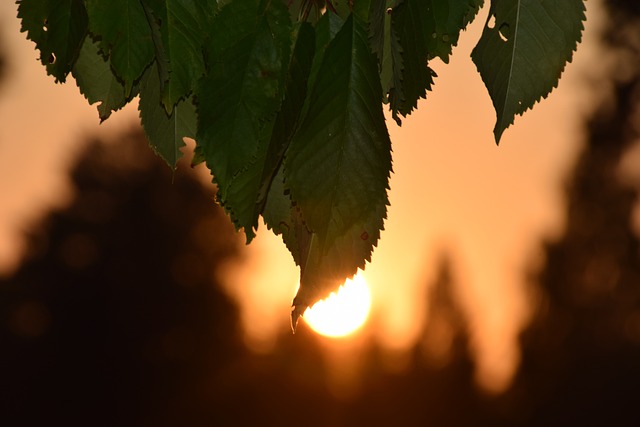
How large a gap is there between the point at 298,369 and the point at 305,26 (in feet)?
151

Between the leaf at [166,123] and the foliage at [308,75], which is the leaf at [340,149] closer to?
the foliage at [308,75]

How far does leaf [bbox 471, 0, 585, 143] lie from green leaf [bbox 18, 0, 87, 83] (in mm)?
543

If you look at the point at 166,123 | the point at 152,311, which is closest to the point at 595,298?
the point at 152,311

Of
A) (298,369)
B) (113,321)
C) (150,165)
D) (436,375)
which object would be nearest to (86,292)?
(113,321)

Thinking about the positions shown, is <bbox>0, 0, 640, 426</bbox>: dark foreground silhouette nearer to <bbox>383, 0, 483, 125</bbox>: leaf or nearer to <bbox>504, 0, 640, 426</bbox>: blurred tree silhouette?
<bbox>504, 0, 640, 426</bbox>: blurred tree silhouette

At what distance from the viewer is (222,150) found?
116 cm

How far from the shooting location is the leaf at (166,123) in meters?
1.53

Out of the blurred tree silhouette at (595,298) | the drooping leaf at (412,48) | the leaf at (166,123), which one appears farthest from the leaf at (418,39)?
the blurred tree silhouette at (595,298)

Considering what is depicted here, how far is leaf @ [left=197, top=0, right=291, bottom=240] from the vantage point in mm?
1162

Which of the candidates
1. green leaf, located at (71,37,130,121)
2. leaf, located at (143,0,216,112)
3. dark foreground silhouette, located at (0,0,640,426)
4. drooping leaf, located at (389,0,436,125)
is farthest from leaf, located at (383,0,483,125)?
dark foreground silhouette, located at (0,0,640,426)

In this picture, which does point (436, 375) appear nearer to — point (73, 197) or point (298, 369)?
point (298, 369)

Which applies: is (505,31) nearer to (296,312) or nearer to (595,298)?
(296,312)

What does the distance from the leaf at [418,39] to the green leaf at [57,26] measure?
0.41 m

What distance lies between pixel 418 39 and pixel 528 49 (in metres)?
0.15
